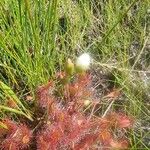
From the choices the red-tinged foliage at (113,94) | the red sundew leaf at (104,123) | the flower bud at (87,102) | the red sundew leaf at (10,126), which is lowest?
the red sundew leaf at (104,123)

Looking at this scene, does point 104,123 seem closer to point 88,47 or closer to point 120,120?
point 120,120

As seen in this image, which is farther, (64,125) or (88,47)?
(88,47)

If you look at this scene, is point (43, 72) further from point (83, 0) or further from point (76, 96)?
point (83, 0)

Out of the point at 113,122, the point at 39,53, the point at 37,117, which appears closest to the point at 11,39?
the point at 39,53

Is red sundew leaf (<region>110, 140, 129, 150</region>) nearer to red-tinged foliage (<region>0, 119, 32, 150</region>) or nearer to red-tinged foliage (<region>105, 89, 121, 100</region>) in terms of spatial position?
red-tinged foliage (<region>105, 89, 121, 100</region>)

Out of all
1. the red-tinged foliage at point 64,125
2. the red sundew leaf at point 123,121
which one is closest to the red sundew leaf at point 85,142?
the red-tinged foliage at point 64,125

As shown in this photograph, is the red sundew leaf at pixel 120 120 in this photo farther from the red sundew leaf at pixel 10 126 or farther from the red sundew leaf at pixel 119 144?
the red sundew leaf at pixel 10 126

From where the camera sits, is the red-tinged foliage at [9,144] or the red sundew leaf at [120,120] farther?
the red sundew leaf at [120,120]

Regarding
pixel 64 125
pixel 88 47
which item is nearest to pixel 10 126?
pixel 64 125

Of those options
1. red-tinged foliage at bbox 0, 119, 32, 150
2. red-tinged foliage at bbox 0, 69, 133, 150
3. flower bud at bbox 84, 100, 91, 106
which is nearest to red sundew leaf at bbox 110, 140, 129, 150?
red-tinged foliage at bbox 0, 69, 133, 150
